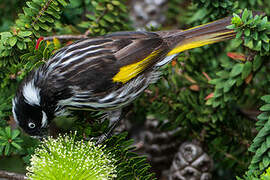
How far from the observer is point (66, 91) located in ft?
4.83

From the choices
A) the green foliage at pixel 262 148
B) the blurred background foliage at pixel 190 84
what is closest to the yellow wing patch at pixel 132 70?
the blurred background foliage at pixel 190 84

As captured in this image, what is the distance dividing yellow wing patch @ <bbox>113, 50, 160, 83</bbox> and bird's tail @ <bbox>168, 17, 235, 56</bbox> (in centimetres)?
13

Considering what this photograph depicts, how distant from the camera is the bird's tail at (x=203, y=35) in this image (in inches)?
61.5

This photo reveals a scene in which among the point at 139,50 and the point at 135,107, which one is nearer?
the point at 139,50

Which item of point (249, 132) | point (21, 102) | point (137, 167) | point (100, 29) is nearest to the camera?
point (137, 167)

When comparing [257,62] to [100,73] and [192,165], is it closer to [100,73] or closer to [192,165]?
[192,165]

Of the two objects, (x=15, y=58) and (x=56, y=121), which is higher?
(x=15, y=58)

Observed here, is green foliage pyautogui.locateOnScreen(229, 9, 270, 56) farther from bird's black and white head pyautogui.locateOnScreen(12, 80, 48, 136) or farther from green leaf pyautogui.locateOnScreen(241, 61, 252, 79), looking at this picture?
bird's black and white head pyautogui.locateOnScreen(12, 80, 48, 136)

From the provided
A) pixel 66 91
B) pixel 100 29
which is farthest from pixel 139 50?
pixel 66 91

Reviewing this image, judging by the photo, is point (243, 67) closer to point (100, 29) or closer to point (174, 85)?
point (174, 85)

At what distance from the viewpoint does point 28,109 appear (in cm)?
147

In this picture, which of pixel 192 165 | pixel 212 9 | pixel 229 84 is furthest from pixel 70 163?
pixel 212 9

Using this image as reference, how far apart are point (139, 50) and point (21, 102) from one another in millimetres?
578

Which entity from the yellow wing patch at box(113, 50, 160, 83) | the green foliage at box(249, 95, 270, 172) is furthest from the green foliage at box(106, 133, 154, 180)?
the green foliage at box(249, 95, 270, 172)
